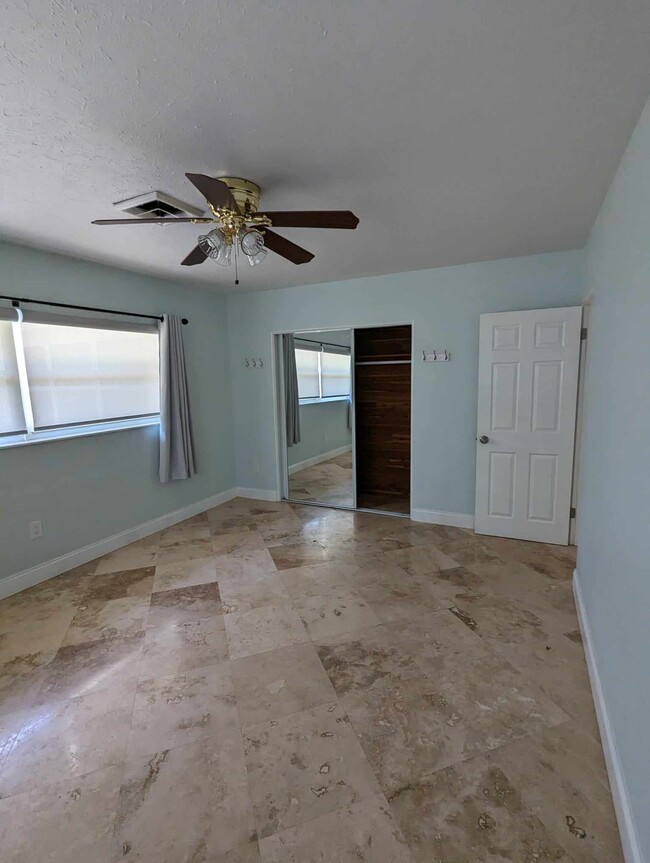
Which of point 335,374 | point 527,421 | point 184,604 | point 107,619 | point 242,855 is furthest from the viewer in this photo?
point 335,374

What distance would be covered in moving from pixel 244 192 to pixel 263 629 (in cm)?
240

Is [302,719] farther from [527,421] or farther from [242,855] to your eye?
[527,421]

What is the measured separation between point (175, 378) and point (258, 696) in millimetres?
2934

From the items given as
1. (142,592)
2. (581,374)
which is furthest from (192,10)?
(581,374)

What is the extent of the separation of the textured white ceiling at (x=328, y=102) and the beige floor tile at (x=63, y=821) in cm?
245

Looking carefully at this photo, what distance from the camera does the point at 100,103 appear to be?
142 centimetres

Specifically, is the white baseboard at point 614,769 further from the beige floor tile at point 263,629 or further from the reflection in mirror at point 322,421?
the reflection in mirror at point 322,421

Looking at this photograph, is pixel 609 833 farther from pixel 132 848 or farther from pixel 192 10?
pixel 192 10

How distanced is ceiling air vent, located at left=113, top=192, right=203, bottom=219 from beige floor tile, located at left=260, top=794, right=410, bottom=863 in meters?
2.64

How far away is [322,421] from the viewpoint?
5.77 metres

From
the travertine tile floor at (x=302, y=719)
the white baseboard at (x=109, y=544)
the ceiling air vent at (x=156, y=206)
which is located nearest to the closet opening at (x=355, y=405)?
the white baseboard at (x=109, y=544)

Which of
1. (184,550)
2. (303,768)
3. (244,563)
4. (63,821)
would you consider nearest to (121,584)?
(184,550)

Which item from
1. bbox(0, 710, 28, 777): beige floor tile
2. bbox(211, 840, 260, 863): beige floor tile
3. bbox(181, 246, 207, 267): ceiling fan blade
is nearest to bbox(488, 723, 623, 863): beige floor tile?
bbox(211, 840, 260, 863): beige floor tile

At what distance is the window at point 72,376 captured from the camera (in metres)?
2.86
